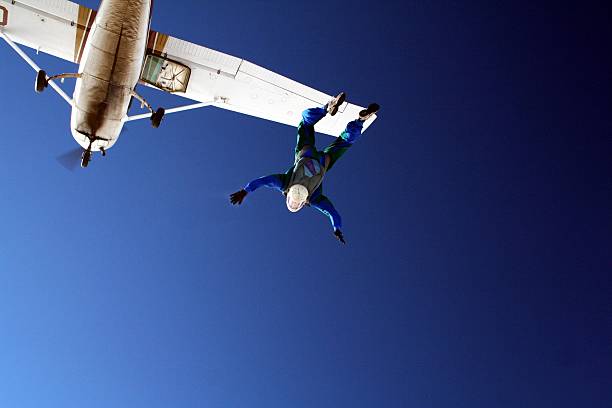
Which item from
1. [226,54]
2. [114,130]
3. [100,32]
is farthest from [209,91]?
[100,32]

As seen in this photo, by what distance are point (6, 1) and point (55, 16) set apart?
89cm

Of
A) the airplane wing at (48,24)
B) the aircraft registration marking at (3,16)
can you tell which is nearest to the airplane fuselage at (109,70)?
the airplane wing at (48,24)

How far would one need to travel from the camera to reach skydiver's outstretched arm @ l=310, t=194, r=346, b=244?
9398mm

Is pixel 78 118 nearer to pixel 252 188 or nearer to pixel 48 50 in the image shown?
pixel 48 50

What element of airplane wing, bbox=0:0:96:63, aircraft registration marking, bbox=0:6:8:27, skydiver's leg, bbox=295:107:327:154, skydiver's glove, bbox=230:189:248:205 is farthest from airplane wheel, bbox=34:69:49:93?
skydiver's leg, bbox=295:107:327:154

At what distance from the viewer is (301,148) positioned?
9281 mm

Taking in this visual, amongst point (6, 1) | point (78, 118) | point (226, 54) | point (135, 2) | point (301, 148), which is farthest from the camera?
point (226, 54)

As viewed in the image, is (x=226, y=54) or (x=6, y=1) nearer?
(x=6, y=1)

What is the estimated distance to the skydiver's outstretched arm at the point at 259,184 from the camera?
8766 millimetres

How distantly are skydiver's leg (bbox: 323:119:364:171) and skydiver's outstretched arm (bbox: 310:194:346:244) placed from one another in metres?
0.52

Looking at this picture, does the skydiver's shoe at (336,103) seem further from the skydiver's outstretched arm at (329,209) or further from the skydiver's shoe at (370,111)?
the skydiver's outstretched arm at (329,209)

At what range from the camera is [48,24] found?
11266mm

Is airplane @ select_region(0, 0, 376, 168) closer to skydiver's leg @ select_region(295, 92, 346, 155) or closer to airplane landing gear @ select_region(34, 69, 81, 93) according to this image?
airplane landing gear @ select_region(34, 69, 81, 93)

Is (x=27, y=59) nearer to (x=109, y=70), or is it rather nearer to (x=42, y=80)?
(x=42, y=80)
